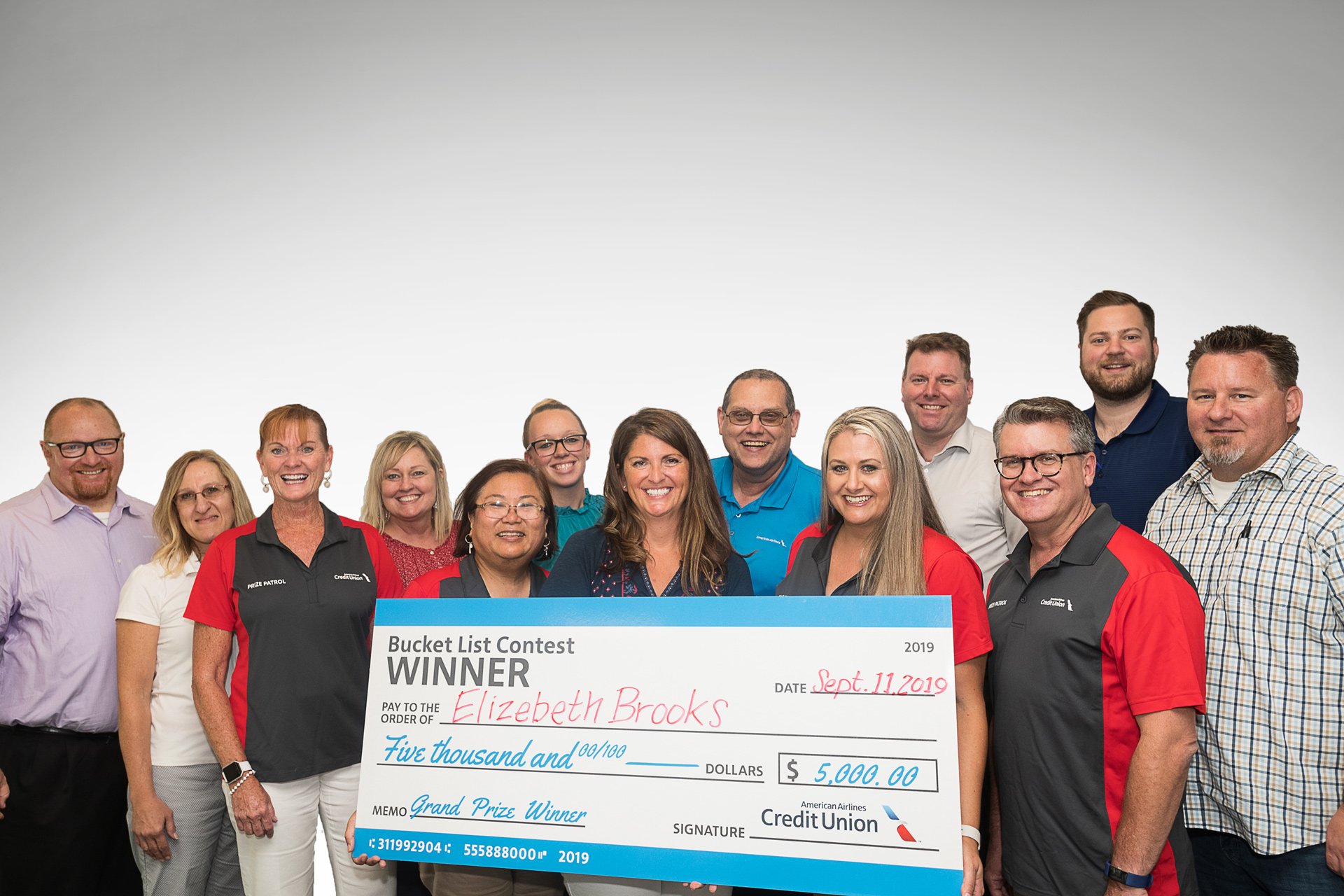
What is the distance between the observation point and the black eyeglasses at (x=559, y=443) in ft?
11.8

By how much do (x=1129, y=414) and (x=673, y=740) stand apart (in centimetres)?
195

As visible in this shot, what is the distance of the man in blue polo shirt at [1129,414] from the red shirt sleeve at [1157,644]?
3.24 feet

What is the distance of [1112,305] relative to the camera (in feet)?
10.3

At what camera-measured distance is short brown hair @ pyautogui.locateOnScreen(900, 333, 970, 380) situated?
3.33m

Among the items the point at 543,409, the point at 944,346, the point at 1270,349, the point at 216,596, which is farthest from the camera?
the point at 543,409

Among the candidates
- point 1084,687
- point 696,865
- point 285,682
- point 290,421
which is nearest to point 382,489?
point 290,421

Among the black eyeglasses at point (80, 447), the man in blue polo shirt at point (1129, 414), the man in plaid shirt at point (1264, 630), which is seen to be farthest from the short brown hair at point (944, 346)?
the black eyeglasses at point (80, 447)

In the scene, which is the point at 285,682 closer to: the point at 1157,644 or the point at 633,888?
the point at 633,888

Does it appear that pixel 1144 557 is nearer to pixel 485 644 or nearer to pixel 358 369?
pixel 485 644

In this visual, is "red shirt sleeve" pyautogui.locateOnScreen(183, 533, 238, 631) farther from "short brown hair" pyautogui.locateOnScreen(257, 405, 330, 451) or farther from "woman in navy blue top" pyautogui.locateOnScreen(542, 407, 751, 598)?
"woman in navy blue top" pyautogui.locateOnScreen(542, 407, 751, 598)

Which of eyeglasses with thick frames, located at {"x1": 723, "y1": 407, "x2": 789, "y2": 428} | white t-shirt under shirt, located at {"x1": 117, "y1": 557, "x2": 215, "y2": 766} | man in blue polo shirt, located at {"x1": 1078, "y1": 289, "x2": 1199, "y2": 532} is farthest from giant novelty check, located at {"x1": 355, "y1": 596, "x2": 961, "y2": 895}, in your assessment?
man in blue polo shirt, located at {"x1": 1078, "y1": 289, "x2": 1199, "y2": 532}

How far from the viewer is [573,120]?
5090 millimetres

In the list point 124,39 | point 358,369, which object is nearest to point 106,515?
point 358,369

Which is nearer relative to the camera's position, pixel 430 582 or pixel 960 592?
pixel 960 592
